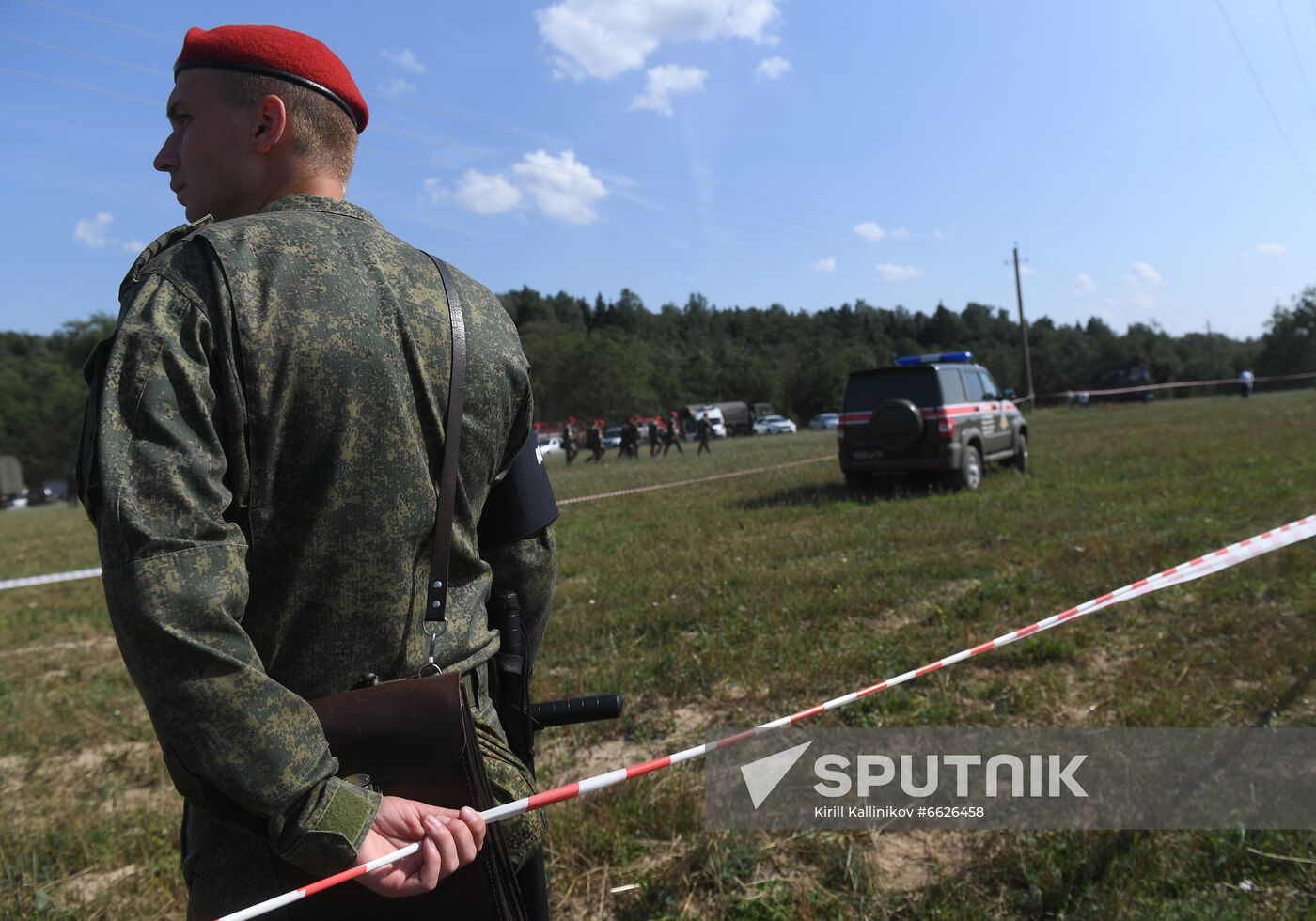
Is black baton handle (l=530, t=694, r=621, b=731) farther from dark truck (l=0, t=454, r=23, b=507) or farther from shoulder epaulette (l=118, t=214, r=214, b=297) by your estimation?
dark truck (l=0, t=454, r=23, b=507)

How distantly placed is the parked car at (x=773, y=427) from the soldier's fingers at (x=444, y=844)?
65162 mm

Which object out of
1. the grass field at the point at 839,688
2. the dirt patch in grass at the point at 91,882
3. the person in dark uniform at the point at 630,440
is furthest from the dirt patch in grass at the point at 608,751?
the person in dark uniform at the point at 630,440

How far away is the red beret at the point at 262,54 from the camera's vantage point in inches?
56.2

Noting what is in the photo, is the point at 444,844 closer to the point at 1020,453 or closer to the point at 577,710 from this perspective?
the point at 577,710

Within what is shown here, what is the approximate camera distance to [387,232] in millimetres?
1518

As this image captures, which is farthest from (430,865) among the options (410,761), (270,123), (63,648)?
(63,648)

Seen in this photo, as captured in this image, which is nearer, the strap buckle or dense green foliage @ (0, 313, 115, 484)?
the strap buckle

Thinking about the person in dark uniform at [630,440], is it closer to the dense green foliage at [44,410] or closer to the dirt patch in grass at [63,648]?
the dirt patch in grass at [63,648]

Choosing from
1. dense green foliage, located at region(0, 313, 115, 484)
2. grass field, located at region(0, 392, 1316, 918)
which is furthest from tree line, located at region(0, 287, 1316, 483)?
grass field, located at region(0, 392, 1316, 918)

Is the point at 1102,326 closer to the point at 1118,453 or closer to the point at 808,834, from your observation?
the point at 1118,453

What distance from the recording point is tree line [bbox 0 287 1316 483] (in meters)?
76.4

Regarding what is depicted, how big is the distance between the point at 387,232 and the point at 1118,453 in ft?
52.0

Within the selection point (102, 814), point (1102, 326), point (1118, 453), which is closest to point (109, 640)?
point (102, 814)

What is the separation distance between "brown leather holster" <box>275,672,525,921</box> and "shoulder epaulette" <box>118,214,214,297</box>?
0.67 metres
